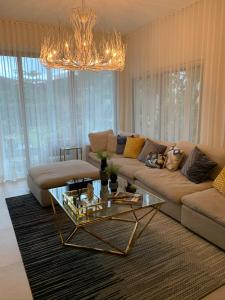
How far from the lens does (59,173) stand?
3.43 metres

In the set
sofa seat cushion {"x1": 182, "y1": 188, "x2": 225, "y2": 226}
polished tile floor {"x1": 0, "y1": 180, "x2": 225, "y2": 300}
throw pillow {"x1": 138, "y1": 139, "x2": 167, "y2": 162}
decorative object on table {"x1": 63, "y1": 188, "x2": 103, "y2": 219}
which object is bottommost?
polished tile floor {"x1": 0, "y1": 180, "x2": 225, "y2": 300}

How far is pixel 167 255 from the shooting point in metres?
2.25

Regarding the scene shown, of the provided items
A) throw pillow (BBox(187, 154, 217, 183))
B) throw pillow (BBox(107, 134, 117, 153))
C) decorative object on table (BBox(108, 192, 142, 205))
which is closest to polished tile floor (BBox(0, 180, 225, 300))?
decorative object on table (BBox(108, 192, 142, 205))

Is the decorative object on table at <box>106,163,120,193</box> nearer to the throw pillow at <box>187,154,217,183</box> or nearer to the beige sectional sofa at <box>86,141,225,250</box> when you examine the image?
the beige sectional sofa at <box>86,141,225,250</box>

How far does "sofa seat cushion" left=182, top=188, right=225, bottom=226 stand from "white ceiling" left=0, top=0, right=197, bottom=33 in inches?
109

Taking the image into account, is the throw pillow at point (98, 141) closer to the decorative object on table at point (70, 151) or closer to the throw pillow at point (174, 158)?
the decorative object on table at point (70, 151)

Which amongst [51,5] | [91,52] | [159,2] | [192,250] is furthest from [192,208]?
[51,5]

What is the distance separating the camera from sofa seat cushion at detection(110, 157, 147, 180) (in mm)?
3586

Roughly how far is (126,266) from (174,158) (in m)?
1.79

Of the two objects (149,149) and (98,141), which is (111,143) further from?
(149,149)

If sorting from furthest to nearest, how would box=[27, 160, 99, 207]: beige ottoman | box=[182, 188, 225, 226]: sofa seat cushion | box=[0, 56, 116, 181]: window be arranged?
box=[0, 56, 116, 181]: window
box=[27, 160, 99, 207]: beige ottoman
box=[182, 188, 225, 226]: sofa seat cushion

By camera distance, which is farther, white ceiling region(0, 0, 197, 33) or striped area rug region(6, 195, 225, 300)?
white ceiling region(0, 0, 197, 33)

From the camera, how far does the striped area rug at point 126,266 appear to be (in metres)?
1.85

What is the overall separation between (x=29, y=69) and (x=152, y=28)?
2.41 m
